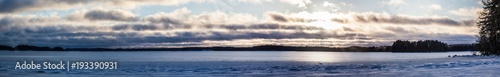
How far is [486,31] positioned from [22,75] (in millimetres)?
51555

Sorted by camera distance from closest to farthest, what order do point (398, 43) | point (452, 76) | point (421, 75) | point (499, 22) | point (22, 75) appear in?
point (452, 76)
point (421, 75)
point (22, 75)
point (499, 22)
point (398, 43)

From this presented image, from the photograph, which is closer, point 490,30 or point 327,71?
point 327,71

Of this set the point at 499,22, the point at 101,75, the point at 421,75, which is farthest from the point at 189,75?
the point at 499,22

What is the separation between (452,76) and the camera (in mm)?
27328

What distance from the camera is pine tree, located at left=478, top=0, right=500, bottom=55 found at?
63656 mm

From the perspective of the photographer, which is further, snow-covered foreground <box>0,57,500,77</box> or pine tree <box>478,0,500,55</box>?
pine tree <box>478,0,500,55</box>

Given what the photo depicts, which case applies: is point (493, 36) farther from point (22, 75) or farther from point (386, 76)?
point (22, 75)

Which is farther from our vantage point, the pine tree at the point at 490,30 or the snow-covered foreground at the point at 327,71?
the pine tree at the point at 490,30

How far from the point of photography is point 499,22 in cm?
6334

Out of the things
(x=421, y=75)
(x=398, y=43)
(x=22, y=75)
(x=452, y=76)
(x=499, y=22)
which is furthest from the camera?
(x=398, y=43)

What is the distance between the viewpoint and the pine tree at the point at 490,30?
63656mm

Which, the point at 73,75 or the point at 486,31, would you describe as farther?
the point at 486,31

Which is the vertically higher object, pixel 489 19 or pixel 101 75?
pixel 489 19

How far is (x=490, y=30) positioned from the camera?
64.9m
